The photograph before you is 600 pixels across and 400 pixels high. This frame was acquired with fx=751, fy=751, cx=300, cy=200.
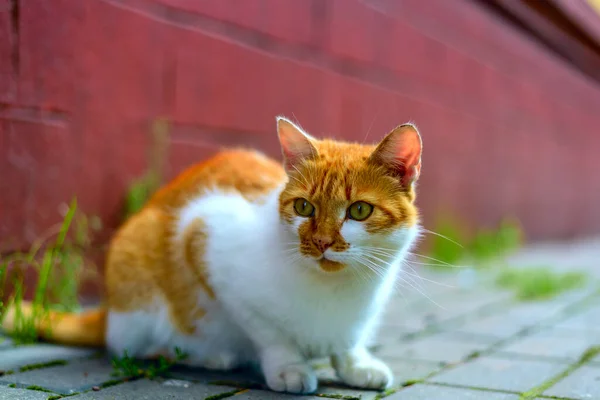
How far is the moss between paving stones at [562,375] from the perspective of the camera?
7.64 ft

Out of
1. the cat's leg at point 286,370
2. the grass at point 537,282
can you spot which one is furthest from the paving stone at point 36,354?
the grass at point 537,282

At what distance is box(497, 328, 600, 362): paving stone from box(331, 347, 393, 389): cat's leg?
2.74 feet

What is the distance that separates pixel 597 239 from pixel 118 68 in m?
8.62

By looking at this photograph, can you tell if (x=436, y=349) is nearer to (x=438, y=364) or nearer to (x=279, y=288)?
(x=438, y=364)

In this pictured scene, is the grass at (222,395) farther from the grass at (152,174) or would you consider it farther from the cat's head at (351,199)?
the grass at (152,174)

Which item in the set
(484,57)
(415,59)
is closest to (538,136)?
(484,57)

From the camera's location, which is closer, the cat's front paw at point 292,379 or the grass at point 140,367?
the cat's front paw at point 292,379

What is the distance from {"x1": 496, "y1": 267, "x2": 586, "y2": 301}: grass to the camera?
4.71m

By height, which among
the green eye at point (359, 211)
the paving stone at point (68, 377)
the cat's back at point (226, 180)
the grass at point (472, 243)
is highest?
the cat's back at point (226, 180)

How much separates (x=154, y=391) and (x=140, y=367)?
1.17ft

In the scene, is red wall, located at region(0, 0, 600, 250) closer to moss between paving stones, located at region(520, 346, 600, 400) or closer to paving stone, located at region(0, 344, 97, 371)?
paving stone, located at region(0, 344, 97, 371)

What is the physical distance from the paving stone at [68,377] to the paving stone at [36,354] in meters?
0.09

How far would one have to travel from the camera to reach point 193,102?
3.97 m

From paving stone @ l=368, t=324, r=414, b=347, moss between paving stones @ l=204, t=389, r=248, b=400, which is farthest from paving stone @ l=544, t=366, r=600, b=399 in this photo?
moss between paving stones @ l=204, t=389, r=248, b=400
